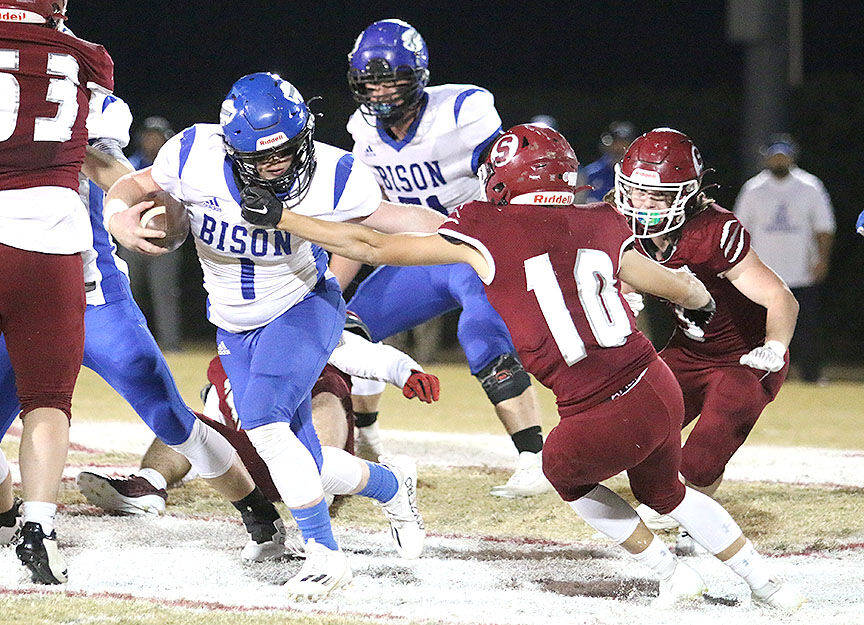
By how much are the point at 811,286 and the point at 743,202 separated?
2.83ft

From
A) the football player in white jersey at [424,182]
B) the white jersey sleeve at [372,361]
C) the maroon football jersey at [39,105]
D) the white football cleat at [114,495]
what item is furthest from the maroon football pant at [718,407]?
the maroon football jersey at [39,105]

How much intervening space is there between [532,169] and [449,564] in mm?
1313

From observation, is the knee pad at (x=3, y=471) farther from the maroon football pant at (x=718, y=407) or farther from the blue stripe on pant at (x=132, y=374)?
the maroon football pant at (x=718, y=407)

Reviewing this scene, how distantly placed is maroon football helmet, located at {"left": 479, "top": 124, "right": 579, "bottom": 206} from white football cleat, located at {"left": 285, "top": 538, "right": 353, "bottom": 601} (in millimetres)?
1158

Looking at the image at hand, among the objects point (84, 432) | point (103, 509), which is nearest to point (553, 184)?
point (103, 509)

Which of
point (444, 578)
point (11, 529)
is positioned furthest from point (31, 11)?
point (444, 578)

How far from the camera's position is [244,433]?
15.0 feet

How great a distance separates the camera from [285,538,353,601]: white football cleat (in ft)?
11.1

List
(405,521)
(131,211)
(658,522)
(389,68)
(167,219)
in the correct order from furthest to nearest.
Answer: (389,68)
(658,522)
(405,521)
(167,219)
(131,211)

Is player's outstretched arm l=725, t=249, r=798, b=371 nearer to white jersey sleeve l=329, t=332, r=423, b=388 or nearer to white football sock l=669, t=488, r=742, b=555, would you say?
white football sock l=669, t=488, r=742, b=555

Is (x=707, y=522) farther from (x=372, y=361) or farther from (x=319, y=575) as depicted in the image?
(x=372, y=361)

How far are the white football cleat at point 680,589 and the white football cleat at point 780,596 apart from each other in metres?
0.17

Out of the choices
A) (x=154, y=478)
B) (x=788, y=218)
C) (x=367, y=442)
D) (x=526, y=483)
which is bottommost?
(x=788, y=218)

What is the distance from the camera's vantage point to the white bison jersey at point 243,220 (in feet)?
12.3
